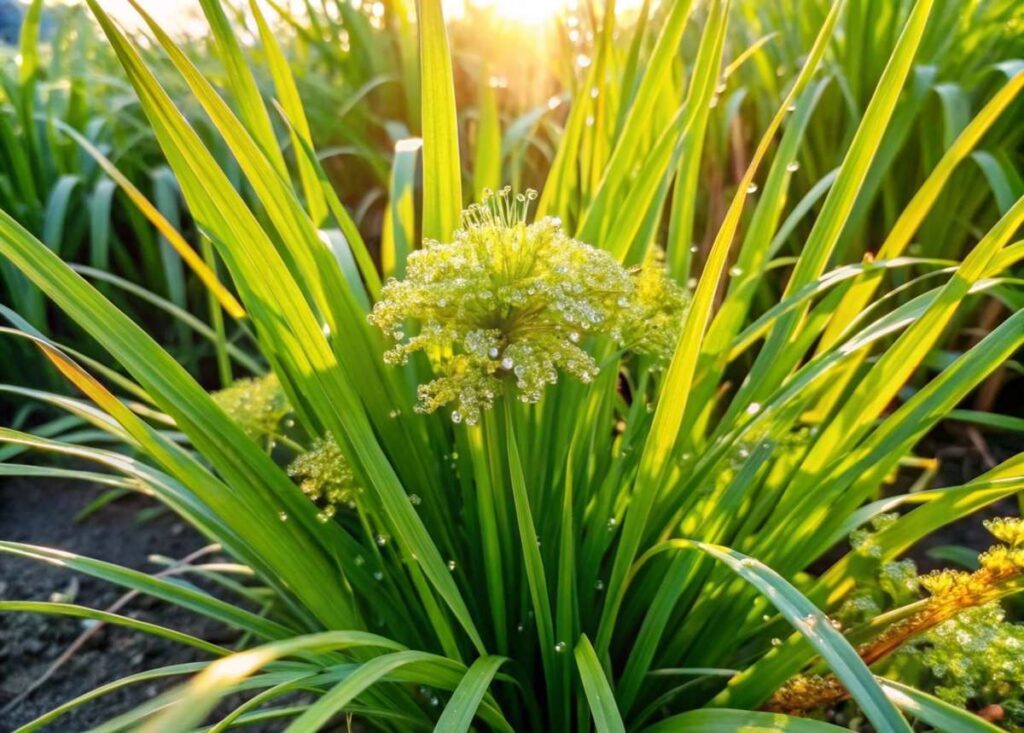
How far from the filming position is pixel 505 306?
0.80m

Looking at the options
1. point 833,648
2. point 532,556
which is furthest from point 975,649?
point 532,556

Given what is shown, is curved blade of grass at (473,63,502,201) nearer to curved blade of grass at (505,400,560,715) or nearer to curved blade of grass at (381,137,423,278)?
curved blade of grass at (381,137,423,278)

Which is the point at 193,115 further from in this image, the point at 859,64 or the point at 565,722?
the point at 565,722

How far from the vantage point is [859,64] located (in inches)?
72.8

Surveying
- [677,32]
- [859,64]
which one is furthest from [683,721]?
[859,64]

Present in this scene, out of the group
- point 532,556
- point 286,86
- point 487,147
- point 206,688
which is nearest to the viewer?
point 206,688

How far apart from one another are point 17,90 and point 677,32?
76.5 inches

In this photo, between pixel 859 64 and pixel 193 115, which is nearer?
pixel 859 64

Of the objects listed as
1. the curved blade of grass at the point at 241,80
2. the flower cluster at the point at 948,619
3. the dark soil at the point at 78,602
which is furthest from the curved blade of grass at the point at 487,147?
the dark soil at the point at 78,602

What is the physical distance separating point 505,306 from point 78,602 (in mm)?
1327

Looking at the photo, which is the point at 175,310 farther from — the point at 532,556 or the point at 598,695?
the point at 598,695

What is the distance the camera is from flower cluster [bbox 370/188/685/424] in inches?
30.4

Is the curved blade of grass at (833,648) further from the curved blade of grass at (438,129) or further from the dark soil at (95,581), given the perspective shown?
the dark soil at (95,581)

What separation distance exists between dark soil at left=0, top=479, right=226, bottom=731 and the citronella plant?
0.44 m
